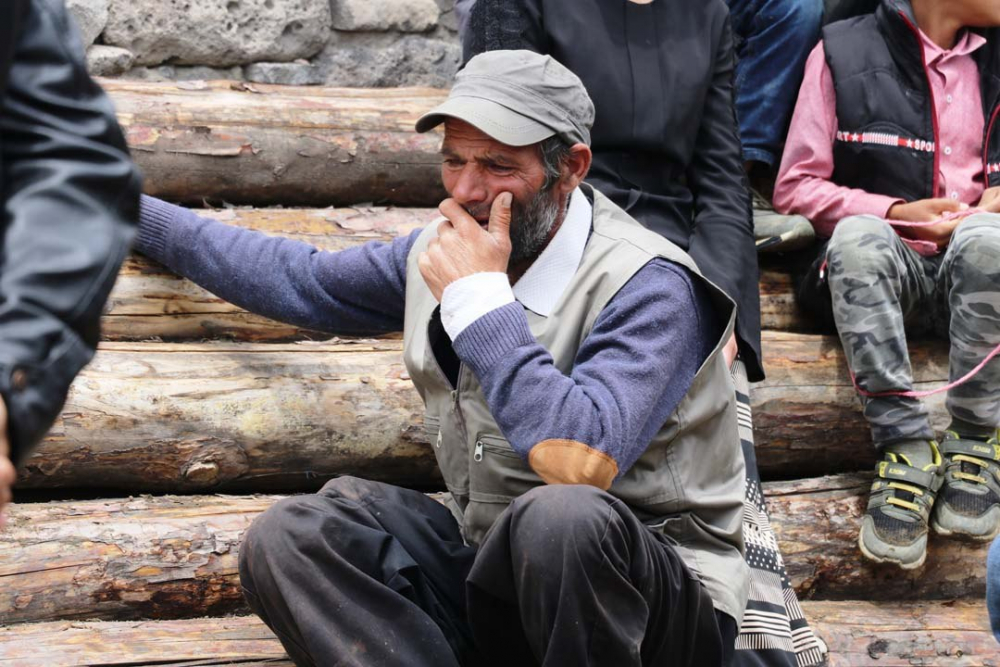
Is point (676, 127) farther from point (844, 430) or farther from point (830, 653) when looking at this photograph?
point (830, 653)

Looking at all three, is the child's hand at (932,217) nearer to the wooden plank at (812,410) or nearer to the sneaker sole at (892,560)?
the wooden plank at (812,410)

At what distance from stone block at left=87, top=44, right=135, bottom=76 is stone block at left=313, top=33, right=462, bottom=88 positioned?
825 millimetres

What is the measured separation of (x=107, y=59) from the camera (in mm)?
5062

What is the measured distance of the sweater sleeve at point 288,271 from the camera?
322 centimetres

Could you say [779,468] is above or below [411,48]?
below

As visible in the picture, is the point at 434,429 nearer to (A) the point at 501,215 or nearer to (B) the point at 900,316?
(A) the point at 501,215

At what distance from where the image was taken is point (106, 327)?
366 centimetres

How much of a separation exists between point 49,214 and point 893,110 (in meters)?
3.36

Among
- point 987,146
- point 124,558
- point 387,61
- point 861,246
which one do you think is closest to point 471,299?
point 124,558

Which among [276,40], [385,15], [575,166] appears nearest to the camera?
[575,166]

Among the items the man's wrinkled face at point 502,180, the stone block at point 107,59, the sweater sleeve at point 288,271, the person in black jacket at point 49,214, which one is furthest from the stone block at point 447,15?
the person in black jacket at point 49,214

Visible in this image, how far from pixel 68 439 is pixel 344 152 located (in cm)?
147

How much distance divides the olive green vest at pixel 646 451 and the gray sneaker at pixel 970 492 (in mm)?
1143

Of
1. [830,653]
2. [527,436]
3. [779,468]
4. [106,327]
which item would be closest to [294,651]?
[527,436]
